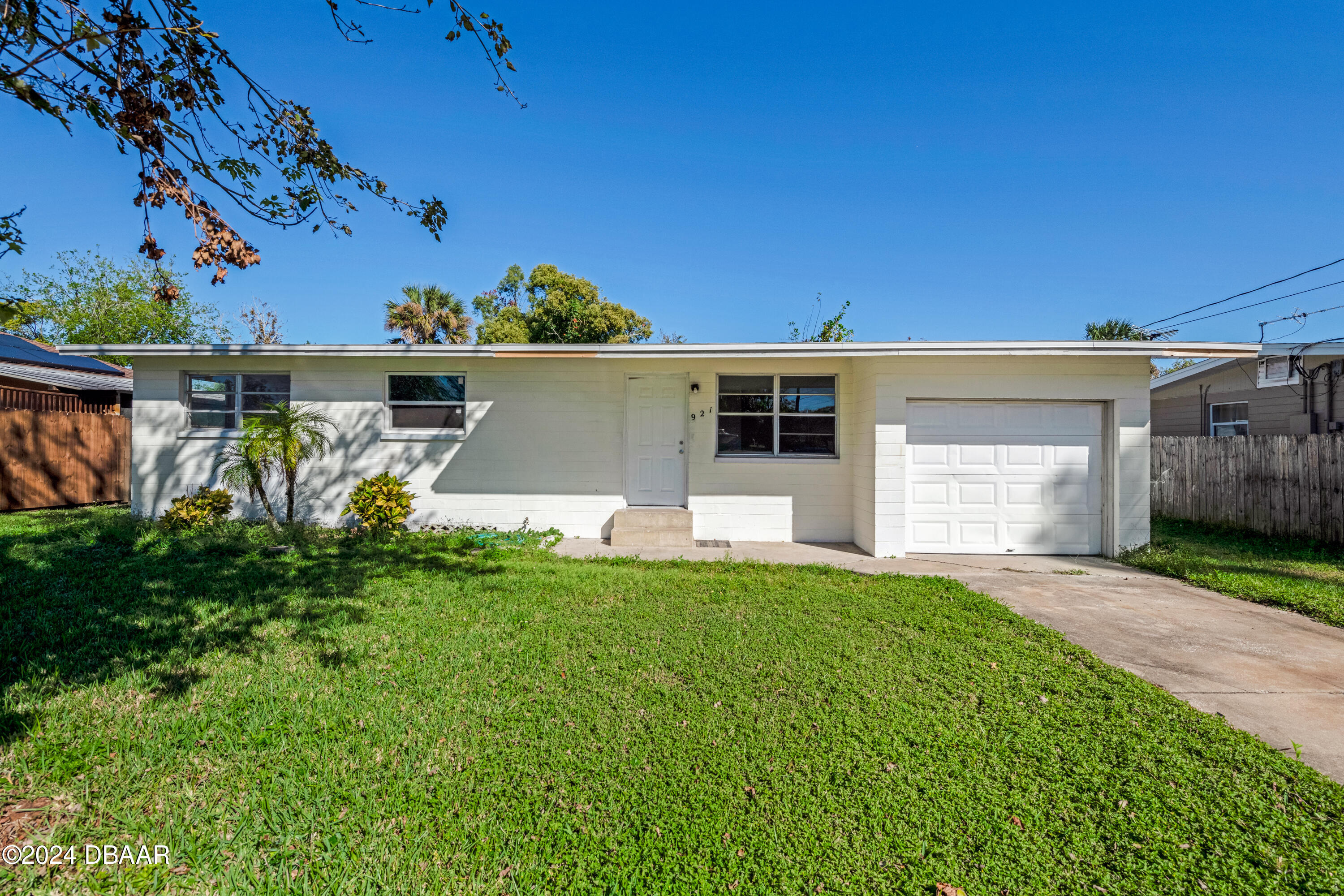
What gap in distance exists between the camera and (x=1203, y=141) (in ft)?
37.4

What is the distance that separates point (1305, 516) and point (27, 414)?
21043mm

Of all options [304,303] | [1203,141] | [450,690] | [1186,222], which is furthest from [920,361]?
[304,303]

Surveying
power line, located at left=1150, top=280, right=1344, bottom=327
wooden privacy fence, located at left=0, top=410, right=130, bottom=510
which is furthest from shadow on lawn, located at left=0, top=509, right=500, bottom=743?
power line, located at left=1150, top=280, right=1344, bottom=327

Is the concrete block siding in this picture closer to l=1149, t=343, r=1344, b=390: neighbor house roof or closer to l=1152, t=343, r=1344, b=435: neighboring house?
l=1149, t=343, r=1344, b=390: neighbor house roof

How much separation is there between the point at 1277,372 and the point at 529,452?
1401 centimetres

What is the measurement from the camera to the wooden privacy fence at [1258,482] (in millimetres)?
7590

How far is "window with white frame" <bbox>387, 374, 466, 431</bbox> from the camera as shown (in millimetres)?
8789

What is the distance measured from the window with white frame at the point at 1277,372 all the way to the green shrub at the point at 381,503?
51.5ft

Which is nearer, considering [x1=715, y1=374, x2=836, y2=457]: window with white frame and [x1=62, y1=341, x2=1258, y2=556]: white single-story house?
[x1=62, y1=341, x2=1258, y2=556]: white single-story house

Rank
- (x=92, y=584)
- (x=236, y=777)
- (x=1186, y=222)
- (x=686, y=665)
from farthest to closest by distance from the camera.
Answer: (x=1186, y=222)
(x=92, y=584)
(x=686, y=665)
(x=236, y=777)

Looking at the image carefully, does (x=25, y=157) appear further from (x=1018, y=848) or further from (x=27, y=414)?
(x=27, y=414)

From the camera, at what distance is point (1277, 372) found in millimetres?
10289

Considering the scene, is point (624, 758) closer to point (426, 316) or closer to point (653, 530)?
point (653, 530)

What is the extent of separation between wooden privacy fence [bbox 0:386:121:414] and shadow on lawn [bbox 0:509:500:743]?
17.4 feet
